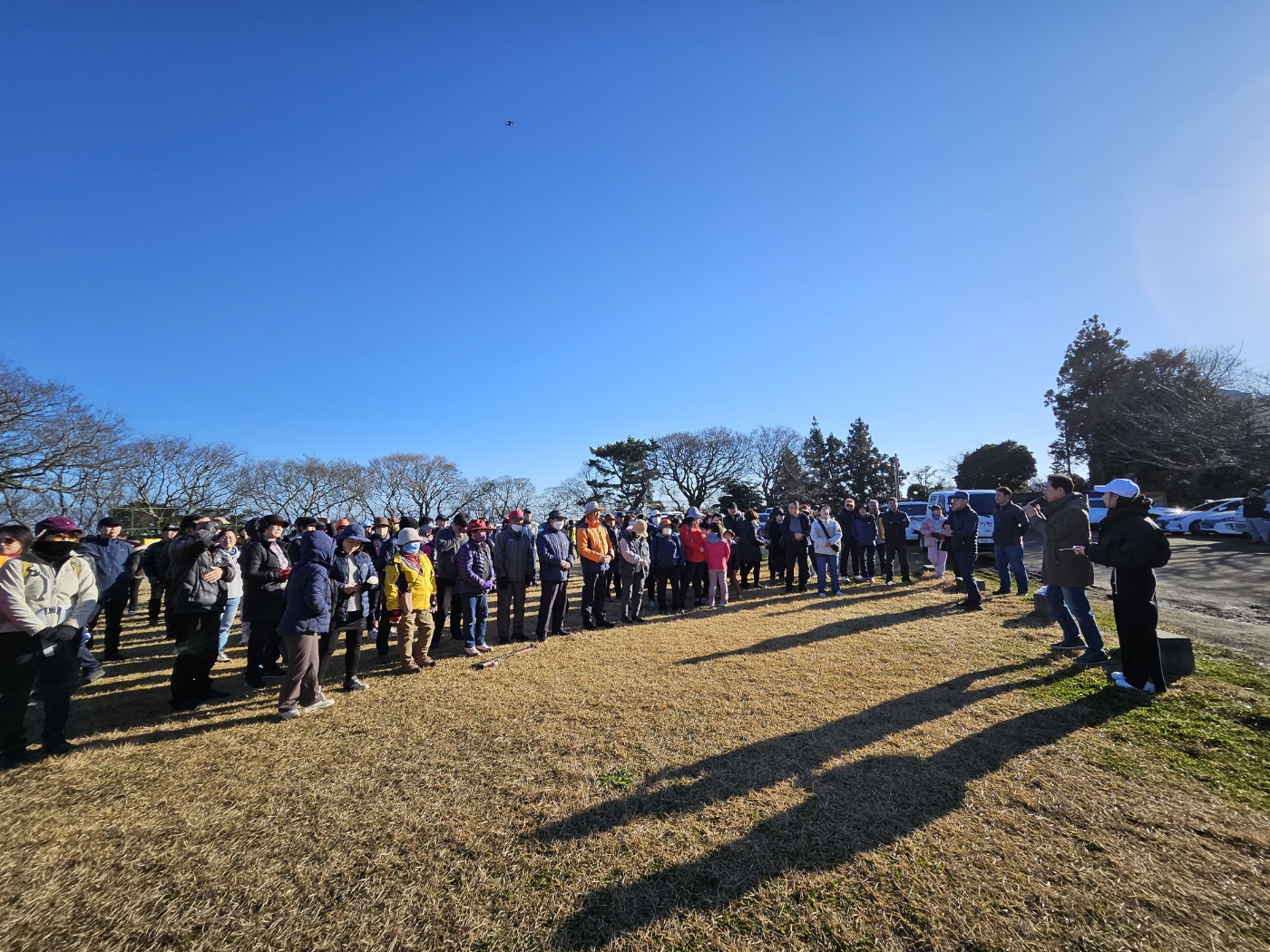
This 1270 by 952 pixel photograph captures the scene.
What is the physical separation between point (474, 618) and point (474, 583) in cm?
79

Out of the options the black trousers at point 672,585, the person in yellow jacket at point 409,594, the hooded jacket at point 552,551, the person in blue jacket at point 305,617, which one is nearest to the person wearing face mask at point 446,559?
the person in yellow jacket at point 409,594

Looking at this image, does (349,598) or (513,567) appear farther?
(513,567)

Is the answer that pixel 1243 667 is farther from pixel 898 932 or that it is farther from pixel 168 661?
pixel 168 661

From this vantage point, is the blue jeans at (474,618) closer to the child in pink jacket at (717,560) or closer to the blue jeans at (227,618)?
the blue jeans at (227,618)

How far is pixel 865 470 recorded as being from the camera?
140ft

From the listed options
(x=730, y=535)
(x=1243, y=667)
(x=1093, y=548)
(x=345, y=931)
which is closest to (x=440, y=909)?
(x=345, y=931)

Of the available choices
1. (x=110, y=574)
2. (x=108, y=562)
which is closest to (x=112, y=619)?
(x=110, y=574)

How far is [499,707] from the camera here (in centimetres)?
509

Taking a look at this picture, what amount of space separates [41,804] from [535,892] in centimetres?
386

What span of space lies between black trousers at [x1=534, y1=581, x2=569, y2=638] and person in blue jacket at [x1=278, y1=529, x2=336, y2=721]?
3.40 meters

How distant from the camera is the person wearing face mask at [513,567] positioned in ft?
25.4

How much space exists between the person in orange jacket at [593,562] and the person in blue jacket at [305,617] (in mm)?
4235

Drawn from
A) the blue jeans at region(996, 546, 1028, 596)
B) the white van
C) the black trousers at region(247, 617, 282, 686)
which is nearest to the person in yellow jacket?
the black trousers at region(247, 617, 282, 686)

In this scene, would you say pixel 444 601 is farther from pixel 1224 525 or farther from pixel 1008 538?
pixel 1224 525
